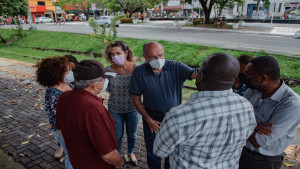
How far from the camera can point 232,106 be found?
1.36 meters

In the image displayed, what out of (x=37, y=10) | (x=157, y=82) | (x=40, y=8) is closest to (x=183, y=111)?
(x=157, y=82)

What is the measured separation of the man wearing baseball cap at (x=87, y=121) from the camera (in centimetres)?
169

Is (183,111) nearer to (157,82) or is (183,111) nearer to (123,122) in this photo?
(157,82)

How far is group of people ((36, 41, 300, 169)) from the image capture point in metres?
1.35

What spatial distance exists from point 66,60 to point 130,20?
31.3m

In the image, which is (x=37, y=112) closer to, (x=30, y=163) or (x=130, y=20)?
(x=30, y=163)

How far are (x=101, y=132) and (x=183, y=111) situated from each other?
2.49 ft

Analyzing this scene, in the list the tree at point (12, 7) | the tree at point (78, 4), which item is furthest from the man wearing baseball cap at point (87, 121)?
the tree at point (78, 4)

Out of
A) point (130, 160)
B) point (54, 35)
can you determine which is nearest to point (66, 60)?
point (130, 160)

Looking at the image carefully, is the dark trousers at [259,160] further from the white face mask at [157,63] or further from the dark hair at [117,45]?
the dark hair at [117,45]

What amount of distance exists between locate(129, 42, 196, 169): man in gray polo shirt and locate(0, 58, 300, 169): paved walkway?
4.08 feet

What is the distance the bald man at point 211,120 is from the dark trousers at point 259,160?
628mm

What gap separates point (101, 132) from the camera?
1.70 m

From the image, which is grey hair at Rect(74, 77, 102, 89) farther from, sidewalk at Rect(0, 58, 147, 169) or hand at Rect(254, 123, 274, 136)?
sidewalk at Rect(0, 58, 147, 169)
